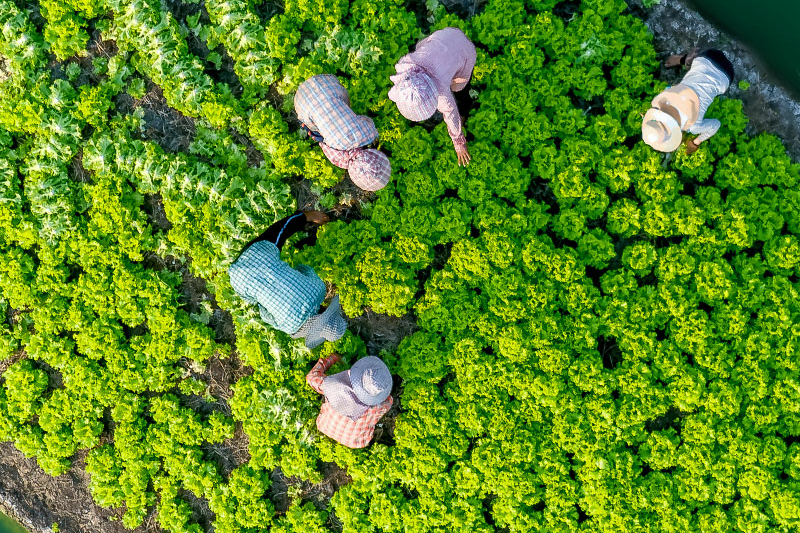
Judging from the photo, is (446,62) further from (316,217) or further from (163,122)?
(163,122)

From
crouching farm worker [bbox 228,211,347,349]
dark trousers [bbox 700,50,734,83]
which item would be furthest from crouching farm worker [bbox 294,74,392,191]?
dark trousers [bbox 700,50,734,83]

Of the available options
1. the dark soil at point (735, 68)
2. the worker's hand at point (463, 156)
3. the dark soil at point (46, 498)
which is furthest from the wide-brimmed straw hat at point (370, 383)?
the dark soil at point (735, 68)

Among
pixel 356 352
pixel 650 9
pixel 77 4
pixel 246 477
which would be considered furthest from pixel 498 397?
pixel 77 4

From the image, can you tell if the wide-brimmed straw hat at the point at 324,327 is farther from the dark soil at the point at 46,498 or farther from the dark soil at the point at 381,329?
the dark soil at the point at 46,498

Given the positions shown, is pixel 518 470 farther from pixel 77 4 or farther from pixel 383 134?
pixel 77 4

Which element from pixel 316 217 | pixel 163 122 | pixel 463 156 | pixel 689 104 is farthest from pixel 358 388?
pixel 689 104
